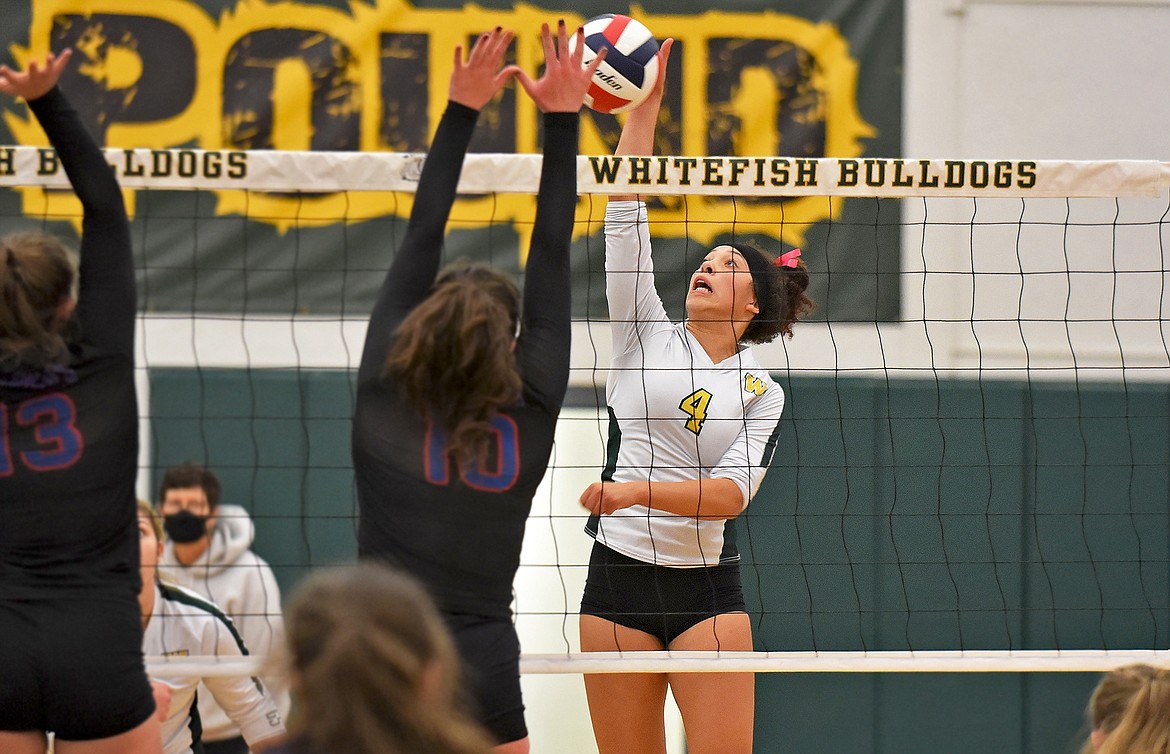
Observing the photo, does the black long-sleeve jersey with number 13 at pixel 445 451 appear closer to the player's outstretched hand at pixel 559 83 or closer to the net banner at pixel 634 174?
the player's outstretched hand at pixel 559 83

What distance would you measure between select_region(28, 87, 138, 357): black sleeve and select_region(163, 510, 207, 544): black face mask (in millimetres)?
2269

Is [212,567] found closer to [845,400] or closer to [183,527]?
[183,527]

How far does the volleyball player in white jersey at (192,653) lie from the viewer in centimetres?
378

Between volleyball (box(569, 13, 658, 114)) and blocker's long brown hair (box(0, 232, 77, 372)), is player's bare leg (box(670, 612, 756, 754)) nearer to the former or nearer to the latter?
volleyball (box(569, 13, 658, 114))

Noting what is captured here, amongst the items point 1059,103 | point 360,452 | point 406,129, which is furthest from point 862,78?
point 360,452

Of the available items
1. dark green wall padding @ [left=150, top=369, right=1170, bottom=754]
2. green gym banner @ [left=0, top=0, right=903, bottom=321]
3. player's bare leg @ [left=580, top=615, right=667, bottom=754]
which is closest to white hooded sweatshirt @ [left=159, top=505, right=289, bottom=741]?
dark green wall padding @ [left=150, top=369, right=1170, bottom=754]

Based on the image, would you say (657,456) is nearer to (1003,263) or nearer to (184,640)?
(184,640)

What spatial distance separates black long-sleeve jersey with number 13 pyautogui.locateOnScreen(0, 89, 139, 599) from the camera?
240cm

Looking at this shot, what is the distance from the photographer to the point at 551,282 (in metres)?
2.45

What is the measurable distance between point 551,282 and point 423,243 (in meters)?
0.26

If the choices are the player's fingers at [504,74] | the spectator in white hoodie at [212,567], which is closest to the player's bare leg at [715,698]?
the player's fingers at [504,74]

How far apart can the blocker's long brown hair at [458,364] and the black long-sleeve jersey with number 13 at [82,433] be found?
2.00ft

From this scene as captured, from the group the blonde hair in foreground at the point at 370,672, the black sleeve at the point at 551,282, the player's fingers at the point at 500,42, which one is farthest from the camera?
the player's fingers at the point at 500,42

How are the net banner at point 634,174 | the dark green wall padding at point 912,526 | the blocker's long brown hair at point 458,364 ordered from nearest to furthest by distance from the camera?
the blocker's long brown hair at point 458,364 < the net banner at point 634,174 < the dark green wall padding at point 912,526
